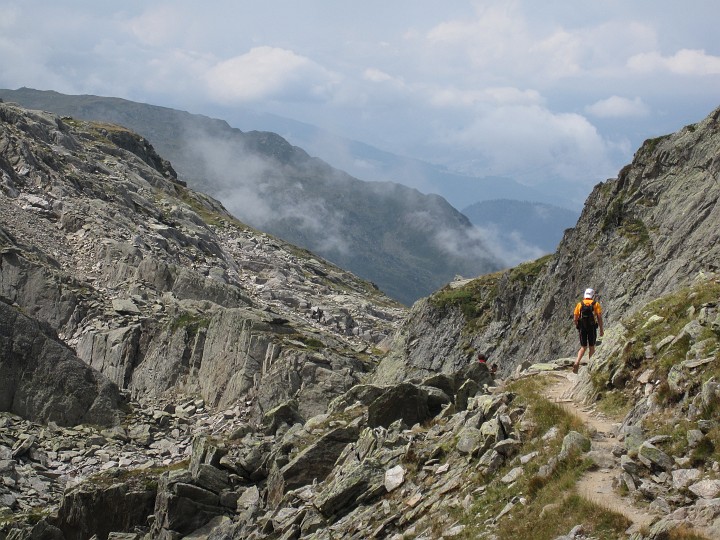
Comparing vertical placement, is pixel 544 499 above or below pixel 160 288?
above

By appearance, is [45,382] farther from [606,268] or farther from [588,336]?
[588,336]

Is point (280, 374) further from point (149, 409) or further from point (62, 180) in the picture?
point (62, 180)

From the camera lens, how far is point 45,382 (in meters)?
53.7

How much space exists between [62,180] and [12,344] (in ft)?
201

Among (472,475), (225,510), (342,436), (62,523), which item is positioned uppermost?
(472,475)

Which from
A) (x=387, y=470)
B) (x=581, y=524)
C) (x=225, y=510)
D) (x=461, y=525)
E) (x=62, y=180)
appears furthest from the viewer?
(x=62, y=180)

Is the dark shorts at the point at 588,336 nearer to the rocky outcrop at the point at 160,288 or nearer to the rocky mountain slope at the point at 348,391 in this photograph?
the rocky mountain slope at the point at 348,391

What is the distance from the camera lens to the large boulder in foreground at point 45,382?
52.6 m

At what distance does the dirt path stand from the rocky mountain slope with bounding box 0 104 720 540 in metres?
0.11

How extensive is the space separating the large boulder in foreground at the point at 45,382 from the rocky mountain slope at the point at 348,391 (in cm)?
15

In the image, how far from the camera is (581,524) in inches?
588

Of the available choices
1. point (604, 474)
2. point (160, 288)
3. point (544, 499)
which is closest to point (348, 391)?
point (544, 499)

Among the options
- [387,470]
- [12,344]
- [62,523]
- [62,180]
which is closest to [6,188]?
[62,180]

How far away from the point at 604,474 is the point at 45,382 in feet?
150
